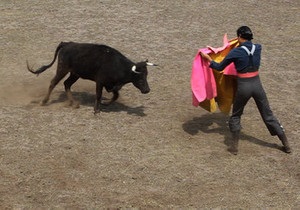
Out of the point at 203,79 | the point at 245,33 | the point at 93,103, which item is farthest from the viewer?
the point at 93,103

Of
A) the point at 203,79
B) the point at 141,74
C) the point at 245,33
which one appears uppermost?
the point at 245,33

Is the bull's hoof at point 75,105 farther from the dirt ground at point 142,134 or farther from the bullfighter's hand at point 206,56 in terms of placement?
the bullfighter's hand at point 206,56

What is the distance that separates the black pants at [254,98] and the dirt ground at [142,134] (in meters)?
0.45

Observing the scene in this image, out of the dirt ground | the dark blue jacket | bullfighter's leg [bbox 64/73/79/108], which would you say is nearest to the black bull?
bullfighter's leg [bbox 64/73/79/108]

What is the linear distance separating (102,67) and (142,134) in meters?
1.42

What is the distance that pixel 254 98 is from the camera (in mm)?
8312

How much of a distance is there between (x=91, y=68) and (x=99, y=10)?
6.59m

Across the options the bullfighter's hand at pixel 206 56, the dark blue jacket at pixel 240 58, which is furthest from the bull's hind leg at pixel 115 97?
the dark blue jacket at pixel 240 58

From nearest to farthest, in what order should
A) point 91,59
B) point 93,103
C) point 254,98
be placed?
1. point 254,98
2. point 91,59
3. point 93,103

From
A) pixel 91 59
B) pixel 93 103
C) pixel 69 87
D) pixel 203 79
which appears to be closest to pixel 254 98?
pixel 203 79

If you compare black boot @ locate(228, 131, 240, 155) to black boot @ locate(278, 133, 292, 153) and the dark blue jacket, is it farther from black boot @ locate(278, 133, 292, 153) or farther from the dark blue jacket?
the dark blue jacket

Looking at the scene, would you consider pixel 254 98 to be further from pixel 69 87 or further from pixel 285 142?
pixel 69 87

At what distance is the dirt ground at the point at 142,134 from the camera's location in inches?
288

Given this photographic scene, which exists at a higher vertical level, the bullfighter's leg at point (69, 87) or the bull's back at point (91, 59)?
the bull's back at point (91, 59)
